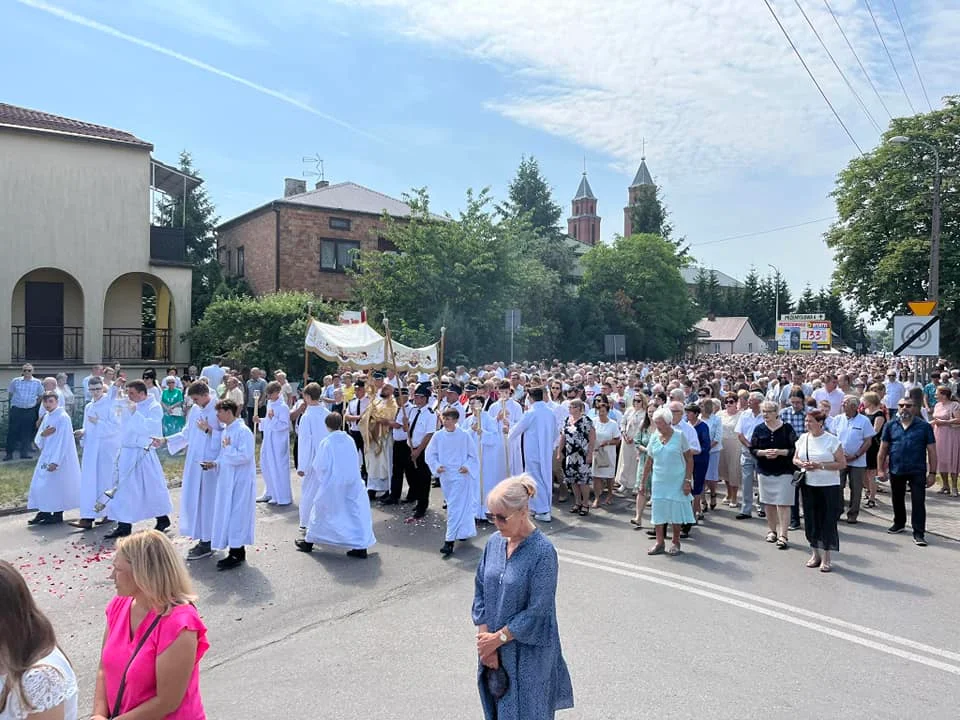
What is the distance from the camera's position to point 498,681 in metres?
3.74

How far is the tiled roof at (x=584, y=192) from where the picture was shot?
390ft

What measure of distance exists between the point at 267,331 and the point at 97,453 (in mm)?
13650

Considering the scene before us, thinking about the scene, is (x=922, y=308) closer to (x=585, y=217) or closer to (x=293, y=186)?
(x=293, y=186)

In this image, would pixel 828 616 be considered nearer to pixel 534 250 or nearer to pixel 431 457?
pixel 431 457

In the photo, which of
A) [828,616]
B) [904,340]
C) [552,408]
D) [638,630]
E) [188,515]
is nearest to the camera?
[638,630]

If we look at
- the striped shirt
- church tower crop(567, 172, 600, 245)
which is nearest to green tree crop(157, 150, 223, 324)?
the striped shirt

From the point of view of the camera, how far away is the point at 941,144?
35500 mm

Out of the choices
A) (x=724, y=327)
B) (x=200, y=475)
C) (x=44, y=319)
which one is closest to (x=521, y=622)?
(x=200, y=475)

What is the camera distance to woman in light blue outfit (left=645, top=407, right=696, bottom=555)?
888cm

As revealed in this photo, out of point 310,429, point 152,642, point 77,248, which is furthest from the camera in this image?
point 77,248

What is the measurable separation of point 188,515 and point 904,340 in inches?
519

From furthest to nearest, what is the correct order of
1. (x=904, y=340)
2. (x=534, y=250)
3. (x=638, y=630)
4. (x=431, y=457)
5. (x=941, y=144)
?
(x=534, y=250) → (x=941, y=144) → (x=904, y=340) → (x=431, y=457) → (x=638, y=630)

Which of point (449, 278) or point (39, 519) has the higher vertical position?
point (449, 278)

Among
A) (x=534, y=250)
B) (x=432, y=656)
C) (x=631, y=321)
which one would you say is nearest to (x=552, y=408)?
(x=432, y=656)
